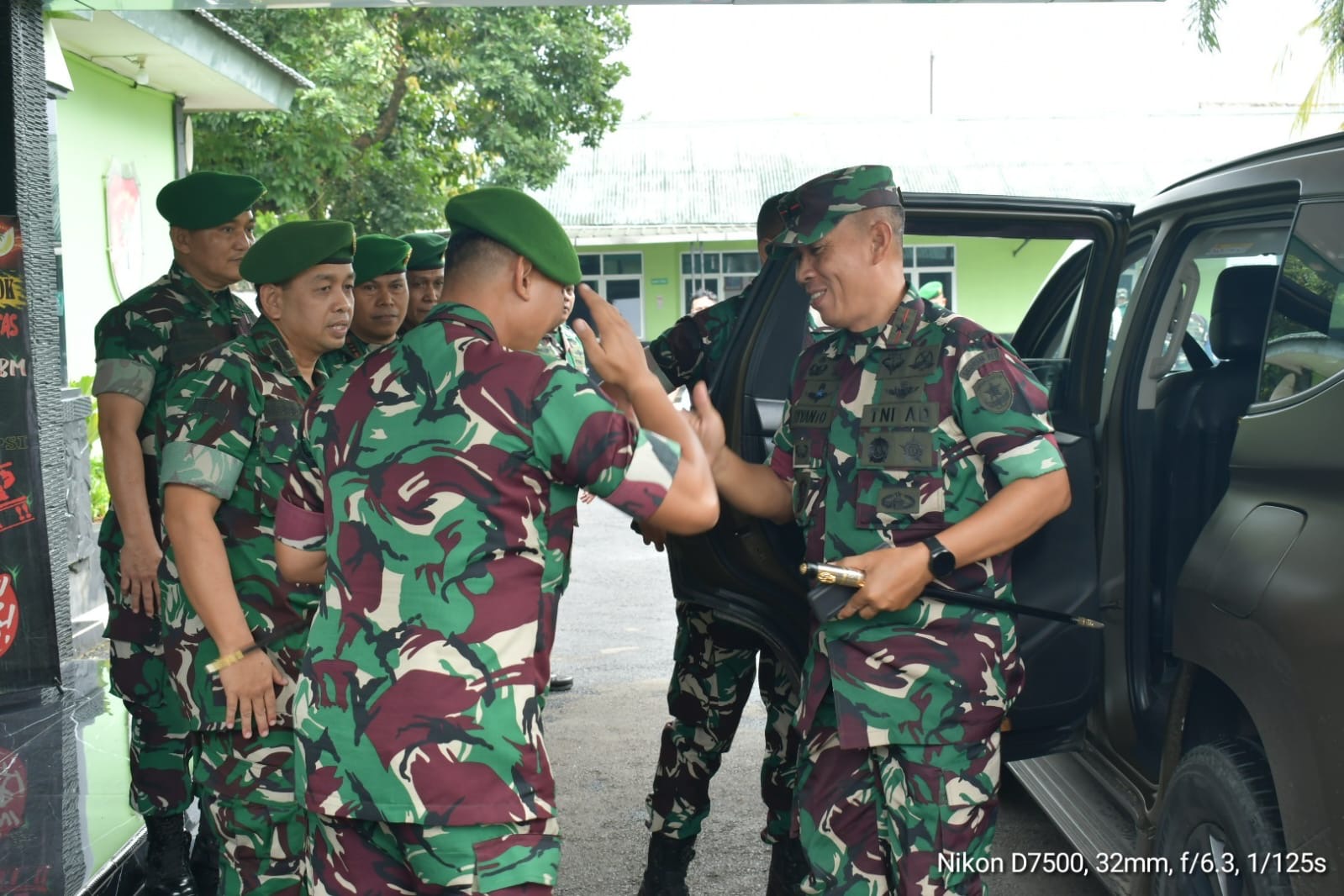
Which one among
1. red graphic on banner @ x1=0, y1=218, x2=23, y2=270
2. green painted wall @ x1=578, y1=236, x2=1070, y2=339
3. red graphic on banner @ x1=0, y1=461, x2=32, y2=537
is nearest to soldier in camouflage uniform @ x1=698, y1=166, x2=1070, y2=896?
red graphic on banner @ x1=0, y1=461, x2=32, y2=537

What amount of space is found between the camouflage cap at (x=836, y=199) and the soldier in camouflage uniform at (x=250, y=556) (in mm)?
1135

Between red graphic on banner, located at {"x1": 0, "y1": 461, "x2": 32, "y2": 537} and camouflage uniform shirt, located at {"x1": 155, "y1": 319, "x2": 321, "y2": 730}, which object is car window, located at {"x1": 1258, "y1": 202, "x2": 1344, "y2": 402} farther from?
red graphic on banner, located at {"x1": 0, "y1": 461, "x2": 32, "y2": 537}

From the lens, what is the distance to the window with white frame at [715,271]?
2495 cm

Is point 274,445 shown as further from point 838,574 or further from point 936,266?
point 936,266

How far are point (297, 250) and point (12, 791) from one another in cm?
248

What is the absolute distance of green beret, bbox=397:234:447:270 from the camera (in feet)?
16.2

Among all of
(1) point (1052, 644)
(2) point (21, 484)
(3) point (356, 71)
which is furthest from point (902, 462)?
(3) point (356, 71)

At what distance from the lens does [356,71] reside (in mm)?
13383

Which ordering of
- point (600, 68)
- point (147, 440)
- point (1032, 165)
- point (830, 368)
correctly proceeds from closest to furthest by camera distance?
point (830, 368) < point (147, 440) < point (600, 68) < point (1032, 165)

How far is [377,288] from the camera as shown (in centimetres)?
453

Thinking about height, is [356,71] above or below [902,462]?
above

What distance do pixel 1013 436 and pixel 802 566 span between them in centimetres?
50

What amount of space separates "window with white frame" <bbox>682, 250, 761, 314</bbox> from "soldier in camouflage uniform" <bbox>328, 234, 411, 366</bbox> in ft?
66.9

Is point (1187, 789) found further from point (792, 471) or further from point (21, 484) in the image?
point (21, 484)
